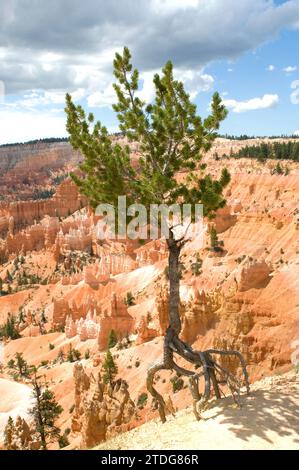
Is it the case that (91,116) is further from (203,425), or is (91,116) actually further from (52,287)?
(52,287)

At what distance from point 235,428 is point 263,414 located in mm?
915

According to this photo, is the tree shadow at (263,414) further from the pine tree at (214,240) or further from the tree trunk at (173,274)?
the pine tree at (214,240)

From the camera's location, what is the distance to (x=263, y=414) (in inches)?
363

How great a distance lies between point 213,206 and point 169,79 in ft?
11.4

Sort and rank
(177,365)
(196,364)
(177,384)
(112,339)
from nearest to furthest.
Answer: (196,364) → (177,365) → (177,384) → (112,339)

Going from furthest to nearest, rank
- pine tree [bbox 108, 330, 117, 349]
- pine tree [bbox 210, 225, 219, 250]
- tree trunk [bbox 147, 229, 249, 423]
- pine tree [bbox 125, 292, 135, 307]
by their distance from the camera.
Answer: pine tree [bbox 210, 225, 219, 250] < pine tree [bbox 125, 292, 135, 307] < pine tree [bbox 108, 330, 117, 349] < tree trunk [bbox 147, 229, 249, 423]

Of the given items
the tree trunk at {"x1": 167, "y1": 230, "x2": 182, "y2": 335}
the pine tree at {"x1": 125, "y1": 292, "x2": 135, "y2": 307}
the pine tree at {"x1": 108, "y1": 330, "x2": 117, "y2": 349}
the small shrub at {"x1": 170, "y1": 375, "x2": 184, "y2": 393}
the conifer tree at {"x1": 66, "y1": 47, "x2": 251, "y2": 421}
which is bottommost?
the pine tree at {"x1": 125, "y1": 292, "x2": 135, "y2": 307}

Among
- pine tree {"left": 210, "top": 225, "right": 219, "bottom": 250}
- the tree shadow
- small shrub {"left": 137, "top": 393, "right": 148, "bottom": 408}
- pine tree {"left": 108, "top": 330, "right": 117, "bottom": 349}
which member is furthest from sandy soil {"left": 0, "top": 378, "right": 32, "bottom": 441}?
pine tree {"left": 210, "top": 225, "right": 219, "bottom": 250}

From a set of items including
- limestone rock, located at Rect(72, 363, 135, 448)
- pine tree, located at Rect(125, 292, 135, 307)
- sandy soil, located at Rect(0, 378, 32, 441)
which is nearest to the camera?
limestone rock, located at Rect(72, 363, 135, 448)

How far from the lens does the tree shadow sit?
27.9ft

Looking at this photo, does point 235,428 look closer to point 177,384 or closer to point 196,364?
point 196,364

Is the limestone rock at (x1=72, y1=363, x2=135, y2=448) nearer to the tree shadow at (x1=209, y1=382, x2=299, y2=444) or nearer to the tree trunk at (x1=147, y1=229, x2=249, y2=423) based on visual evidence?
the tree trunk at (x1=147, y1=229, x2=249, y2=423)

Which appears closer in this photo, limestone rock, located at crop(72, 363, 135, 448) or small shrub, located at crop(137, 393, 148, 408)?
limestone rock, located at crop(72, 363, 135, 448)

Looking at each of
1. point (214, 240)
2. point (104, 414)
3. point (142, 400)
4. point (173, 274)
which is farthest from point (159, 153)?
point (214, 240)
